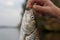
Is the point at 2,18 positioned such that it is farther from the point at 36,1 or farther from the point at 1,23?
the point at 36,1

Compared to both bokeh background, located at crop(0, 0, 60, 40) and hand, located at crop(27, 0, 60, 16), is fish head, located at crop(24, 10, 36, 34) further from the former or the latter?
bokeh background, located at crop(0, 0, 60, 40)

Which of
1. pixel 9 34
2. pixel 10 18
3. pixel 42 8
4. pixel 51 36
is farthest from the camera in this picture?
pixel 10 18

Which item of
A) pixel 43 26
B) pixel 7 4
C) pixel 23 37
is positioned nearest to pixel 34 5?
pixel 23 37

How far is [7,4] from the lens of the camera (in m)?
2.80

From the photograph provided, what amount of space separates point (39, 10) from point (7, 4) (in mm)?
2111

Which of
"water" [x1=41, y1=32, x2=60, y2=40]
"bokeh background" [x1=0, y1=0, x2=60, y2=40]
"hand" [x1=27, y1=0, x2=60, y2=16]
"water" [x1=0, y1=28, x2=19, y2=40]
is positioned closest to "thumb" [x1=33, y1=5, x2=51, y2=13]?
"hand" [x1=27, y1=0, x2=60, y2=16]

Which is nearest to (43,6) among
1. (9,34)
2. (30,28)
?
(30,28)

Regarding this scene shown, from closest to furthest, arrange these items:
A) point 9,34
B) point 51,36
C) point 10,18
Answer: point 51,36
point 9,34
point 10,18

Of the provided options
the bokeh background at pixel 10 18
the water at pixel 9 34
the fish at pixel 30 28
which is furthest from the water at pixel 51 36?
the water at pixel 9 34

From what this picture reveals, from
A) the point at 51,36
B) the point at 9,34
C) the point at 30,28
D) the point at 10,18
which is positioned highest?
the point at 30,28

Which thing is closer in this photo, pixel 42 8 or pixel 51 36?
pixel 42 8

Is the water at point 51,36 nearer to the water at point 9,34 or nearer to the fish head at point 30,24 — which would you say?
the fish head at point 30,24

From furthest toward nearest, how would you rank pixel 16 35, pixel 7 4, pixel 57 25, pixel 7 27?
1. pixel 7 4
2. pixel 7 27
3. pixel 16 35
4. pixel 57 25

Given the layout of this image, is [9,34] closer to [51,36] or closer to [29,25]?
[51,36]
